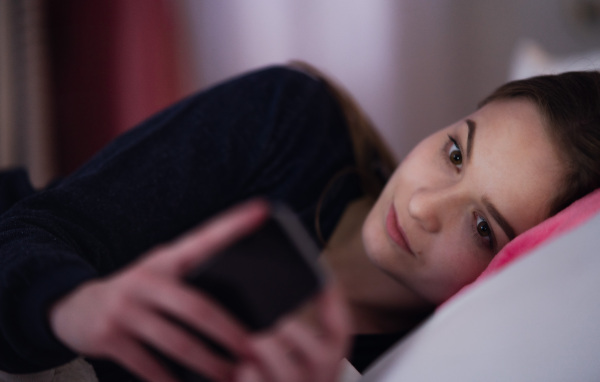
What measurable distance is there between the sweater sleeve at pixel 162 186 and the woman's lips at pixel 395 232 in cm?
18

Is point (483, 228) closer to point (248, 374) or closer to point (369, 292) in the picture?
point (369, 292)

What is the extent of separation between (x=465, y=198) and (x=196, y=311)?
464 millimetres

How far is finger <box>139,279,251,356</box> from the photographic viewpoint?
32 cm

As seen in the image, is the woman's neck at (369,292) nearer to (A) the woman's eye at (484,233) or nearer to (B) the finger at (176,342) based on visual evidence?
(A) the woman's eye at (484,233)

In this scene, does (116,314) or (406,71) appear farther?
(406,71)

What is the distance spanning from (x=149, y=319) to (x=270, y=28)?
129 centimetres

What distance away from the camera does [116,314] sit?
1.08ft

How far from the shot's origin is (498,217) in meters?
0.66

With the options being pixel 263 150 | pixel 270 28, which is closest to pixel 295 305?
pixel 263 150

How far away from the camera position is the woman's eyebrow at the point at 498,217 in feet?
2.16

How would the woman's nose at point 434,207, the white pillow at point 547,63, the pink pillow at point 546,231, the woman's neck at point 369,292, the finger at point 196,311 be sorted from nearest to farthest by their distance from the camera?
the finger at point 196,311 < the pink pillow at point 546,231 < the woman's nose at point 434,207 < the woman's neck at point 369,292 < the white pillow at point 547,63

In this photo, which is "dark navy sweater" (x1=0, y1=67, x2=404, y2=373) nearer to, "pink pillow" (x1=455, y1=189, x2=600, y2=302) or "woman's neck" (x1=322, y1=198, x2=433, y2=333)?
"woman's neck" (x1=322, y1=198, x2=433, y2=333)

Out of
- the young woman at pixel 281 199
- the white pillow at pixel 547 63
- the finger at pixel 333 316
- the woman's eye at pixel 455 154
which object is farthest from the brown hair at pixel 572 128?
the finger at pixel 333 316

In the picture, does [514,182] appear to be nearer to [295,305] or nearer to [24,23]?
[295,305]
